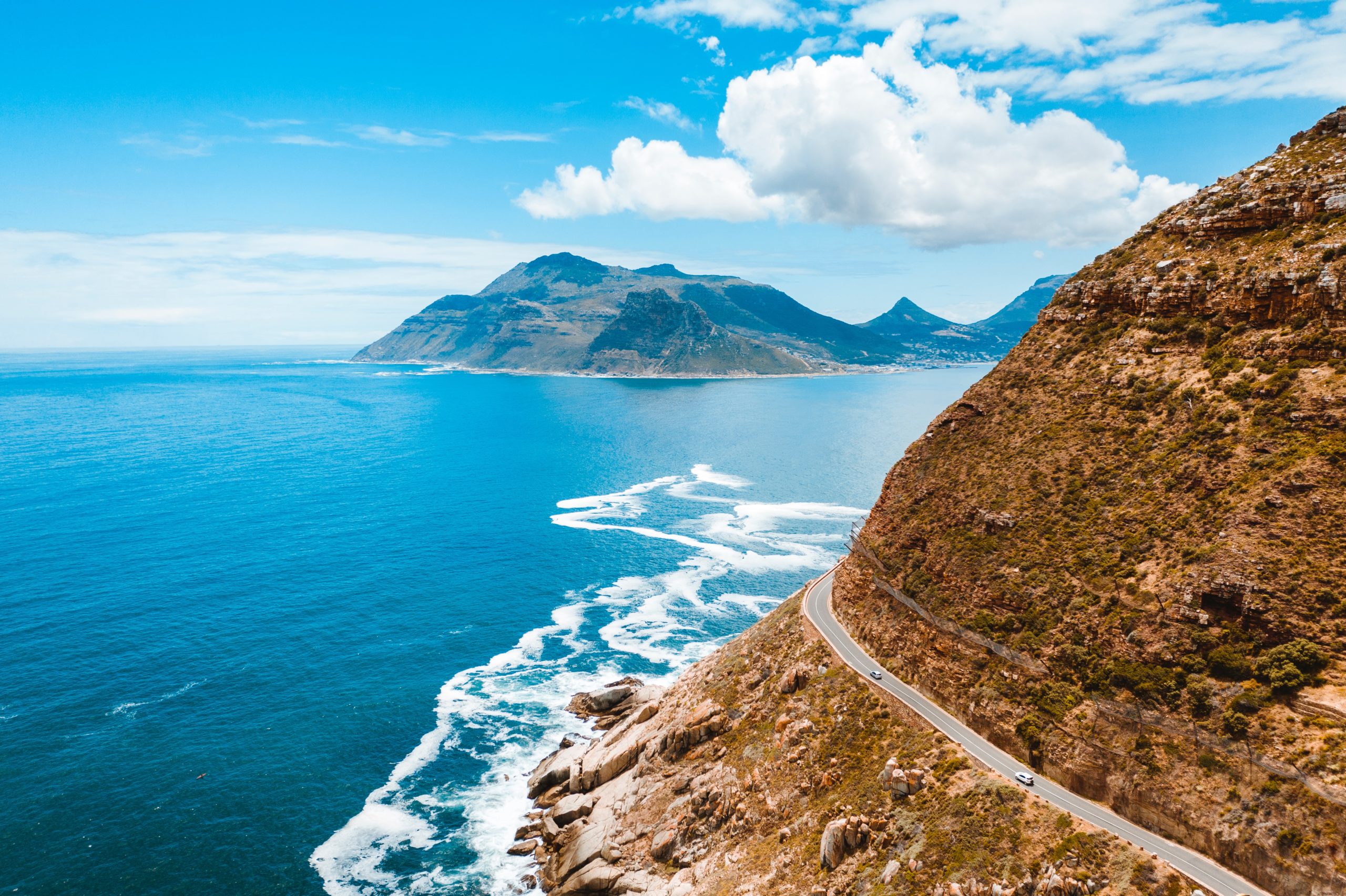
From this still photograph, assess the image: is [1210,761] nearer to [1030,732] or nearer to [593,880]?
[1030,732]

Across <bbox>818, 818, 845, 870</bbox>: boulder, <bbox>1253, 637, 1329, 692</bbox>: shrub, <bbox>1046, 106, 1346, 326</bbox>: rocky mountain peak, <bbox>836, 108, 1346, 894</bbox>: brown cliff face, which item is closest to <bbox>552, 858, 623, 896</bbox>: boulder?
<bbox>818, 818, 845, 870</bbox>: boulder

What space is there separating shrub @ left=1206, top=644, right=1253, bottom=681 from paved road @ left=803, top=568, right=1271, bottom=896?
9087mm

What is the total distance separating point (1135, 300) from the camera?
5469 centimetres

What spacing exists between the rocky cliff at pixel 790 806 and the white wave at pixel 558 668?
460 centimetres

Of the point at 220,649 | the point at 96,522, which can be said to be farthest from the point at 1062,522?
the point at 96,522

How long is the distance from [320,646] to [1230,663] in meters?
86.9

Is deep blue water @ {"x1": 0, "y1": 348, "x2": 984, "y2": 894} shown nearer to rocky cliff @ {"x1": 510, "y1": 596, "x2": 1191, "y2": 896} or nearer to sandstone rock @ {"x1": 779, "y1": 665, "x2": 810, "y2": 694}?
rocky cliff @ {"x1": 510, "y1": 596, "x2": 1191, "y2": 896}

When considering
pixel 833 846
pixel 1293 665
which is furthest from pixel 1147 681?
pixel 833 846

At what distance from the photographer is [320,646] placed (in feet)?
274

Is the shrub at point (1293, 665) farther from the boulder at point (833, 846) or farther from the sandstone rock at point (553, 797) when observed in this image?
the sandstone rock at point (553, 797)

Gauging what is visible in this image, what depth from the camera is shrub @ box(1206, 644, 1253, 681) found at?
3578 centimetres

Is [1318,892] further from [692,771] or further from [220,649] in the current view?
[220,649]

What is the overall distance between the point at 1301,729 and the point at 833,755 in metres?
25.4

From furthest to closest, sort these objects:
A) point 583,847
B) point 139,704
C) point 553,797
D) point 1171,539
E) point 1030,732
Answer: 1. point 139,704
2. point 553,797
3. point 583,847
4. point 1171,539
5. point 1030,732
